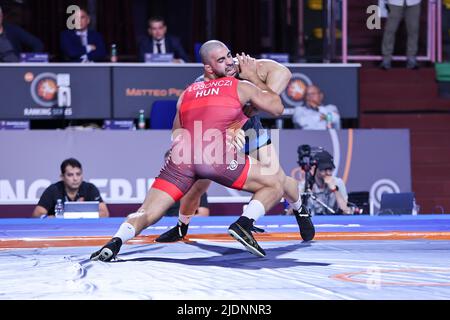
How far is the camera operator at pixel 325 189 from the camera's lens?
26.0 ft

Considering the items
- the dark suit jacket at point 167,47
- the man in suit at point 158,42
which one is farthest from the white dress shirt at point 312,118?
the dark suit jacket at point 167,47

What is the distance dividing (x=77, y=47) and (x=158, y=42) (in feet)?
2.97

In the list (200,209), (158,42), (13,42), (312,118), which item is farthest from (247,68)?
(13,42)

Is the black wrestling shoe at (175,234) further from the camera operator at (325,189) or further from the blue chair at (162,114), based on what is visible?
the blue chair at (162,114)

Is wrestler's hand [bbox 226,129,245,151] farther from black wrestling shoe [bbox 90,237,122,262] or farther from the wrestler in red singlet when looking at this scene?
black wrestling shoe [bbox 90,237,122,262]

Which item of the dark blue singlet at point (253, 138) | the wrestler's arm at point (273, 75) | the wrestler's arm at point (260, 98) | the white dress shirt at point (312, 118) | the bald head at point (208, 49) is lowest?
the white dress shirt at point (312, 118)

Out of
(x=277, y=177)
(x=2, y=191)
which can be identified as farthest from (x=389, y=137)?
(x=277, y=177)

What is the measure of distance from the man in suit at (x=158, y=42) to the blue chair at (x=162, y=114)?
2.22 feet

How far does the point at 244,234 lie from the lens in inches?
185

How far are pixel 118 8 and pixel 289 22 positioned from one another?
7.86 feet

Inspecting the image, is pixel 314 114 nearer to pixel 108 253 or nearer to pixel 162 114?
pixel 162 114

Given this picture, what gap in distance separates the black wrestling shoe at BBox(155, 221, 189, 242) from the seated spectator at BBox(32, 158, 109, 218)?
2.09 m

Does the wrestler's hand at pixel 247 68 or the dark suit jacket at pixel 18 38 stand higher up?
the dark suit jacket at pixel 18 38

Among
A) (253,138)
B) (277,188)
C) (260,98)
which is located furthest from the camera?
(253,138)
